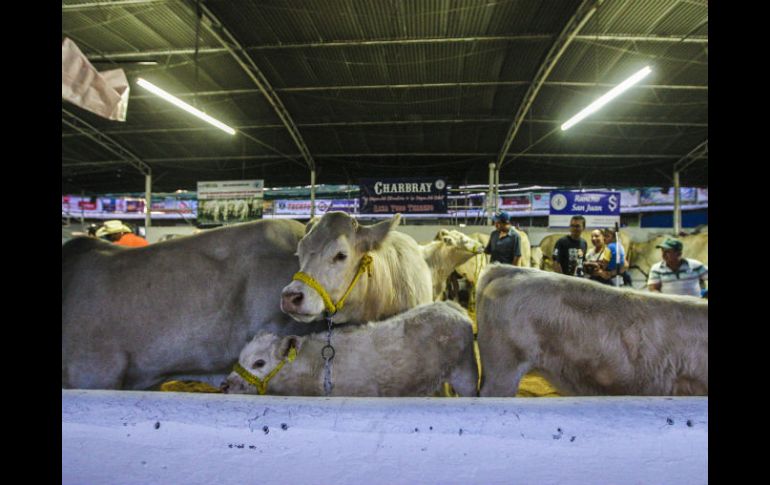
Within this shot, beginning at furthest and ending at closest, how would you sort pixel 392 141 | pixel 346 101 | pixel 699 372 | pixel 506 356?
pixel 392 141
pixel 346 101
pixel 506 356
pixel 699 372

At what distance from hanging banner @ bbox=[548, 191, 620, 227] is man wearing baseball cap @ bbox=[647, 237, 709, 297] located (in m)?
9.64

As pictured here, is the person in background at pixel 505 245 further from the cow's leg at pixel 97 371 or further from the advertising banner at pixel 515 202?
the advertising banner at pixel 515 202

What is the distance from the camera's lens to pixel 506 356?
2445 millimetres

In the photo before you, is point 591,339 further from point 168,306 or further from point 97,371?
point 97,371

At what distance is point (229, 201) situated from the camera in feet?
52.1

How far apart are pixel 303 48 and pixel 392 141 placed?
6.00 meters

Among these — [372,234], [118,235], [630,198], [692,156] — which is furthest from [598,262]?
[630,198]

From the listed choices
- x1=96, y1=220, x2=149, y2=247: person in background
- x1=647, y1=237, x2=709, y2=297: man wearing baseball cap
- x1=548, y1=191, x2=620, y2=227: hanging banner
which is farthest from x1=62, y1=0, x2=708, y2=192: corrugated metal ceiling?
x1=647, y1=237, x2=709, y2=297: man wearing baseball cap

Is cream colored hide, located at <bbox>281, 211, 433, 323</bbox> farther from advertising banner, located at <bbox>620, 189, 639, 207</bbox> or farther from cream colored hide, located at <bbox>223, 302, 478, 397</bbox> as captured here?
advertising banner, located at <bbox>620, 189, 639, 207</bbox>

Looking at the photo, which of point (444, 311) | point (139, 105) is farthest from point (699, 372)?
point (139, 105)

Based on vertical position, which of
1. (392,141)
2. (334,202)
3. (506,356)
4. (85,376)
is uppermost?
(392,141)

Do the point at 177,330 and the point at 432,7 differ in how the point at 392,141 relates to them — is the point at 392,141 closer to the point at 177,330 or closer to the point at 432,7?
the point at 432,7

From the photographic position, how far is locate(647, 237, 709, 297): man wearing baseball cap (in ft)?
15.6

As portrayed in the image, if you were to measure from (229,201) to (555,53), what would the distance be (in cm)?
1212
